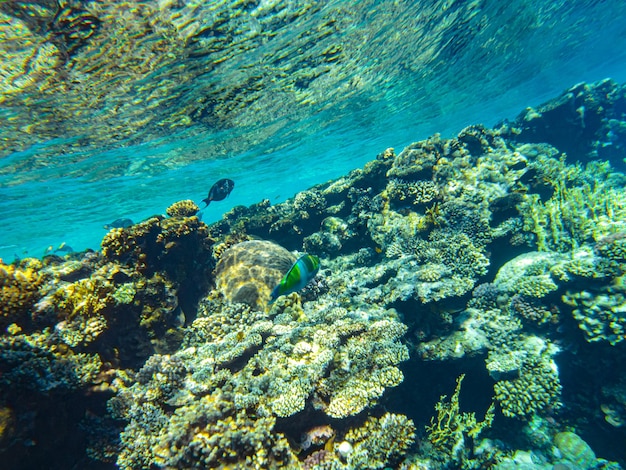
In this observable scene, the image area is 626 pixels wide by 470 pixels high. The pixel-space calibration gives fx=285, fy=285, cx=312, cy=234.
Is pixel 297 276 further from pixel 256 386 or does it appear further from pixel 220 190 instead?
pixel 220 190

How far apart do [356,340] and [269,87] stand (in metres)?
13.6

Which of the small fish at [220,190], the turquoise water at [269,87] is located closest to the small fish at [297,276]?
the small fish at [220,190]

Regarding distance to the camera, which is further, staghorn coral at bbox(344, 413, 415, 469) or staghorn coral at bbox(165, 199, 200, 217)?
staghorn coral at bbox(165, 199, 200, 217)

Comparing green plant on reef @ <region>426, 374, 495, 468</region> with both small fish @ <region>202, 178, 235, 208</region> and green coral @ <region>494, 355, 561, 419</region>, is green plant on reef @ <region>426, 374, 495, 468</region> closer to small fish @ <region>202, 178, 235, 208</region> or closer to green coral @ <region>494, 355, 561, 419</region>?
green coral @ <region>494, 355, 561, 419</region>

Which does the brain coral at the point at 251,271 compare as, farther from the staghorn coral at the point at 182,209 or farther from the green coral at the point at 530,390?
the green coral at the point at 530,390

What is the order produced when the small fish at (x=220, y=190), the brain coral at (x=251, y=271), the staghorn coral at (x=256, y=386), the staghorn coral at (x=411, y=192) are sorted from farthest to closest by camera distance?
the small fish at (x=220, y=190) → the staghorn coral at (x=411, y=192) → the brain coral at (x=251, y=271) → the staghorn coral at (x=256, y=386)

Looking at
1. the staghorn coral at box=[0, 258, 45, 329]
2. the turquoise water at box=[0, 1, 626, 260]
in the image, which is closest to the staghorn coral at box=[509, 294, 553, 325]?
the staghorn coral at box=[0, 258, 45, 329]

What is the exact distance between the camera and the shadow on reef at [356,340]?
384 cm

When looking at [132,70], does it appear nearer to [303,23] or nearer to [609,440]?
[303,23]

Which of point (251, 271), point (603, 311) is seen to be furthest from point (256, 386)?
point (603, 311)

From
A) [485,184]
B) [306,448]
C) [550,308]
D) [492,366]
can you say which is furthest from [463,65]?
[306,448]

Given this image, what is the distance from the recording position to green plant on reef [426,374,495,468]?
15.3 feet

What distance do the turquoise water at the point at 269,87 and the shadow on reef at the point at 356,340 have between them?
6.00 m

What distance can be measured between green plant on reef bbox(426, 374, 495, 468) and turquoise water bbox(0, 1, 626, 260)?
1115 centimetres
